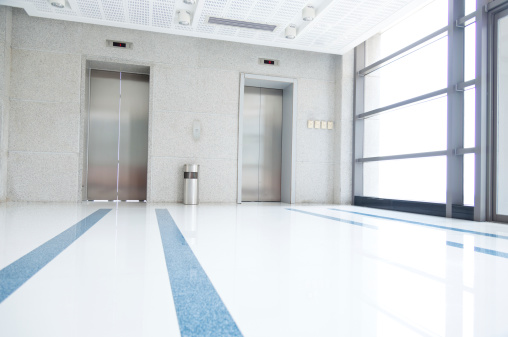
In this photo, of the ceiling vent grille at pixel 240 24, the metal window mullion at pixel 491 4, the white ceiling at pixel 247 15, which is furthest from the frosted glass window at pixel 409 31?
the ceiling vent grille at pixel 240 24

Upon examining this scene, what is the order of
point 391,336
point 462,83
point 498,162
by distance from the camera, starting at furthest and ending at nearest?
1. point 462,83
2. point 498,162
3. point 391,336

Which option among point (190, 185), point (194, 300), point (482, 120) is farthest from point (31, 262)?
point (482, 120)

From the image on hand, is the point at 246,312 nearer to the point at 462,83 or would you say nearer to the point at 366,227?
the point at 366,227

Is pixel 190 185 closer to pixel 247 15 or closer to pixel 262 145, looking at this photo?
pixel 262 145

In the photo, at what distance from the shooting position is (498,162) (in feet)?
16.6

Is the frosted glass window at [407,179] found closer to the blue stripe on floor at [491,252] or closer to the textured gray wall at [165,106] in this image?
the textured gray wall at [165,106]

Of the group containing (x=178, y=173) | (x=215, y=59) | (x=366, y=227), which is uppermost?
(x=215, y=59)

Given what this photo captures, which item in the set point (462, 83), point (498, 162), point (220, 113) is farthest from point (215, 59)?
point (498, 162)

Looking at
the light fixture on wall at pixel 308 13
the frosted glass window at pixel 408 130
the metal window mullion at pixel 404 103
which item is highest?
the light fixture on wall at pixel 308 13

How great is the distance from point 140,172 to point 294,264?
6185 millimetres

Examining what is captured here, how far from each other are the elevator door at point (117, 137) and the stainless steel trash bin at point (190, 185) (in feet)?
3.55

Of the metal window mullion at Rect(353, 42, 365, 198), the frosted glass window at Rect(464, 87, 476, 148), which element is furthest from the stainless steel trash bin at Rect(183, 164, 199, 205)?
the frosted glass window at Rect(464, 87, 476, 148)

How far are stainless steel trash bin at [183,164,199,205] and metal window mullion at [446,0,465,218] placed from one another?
439 centimetres

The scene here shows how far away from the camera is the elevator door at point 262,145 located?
852 centimetres
